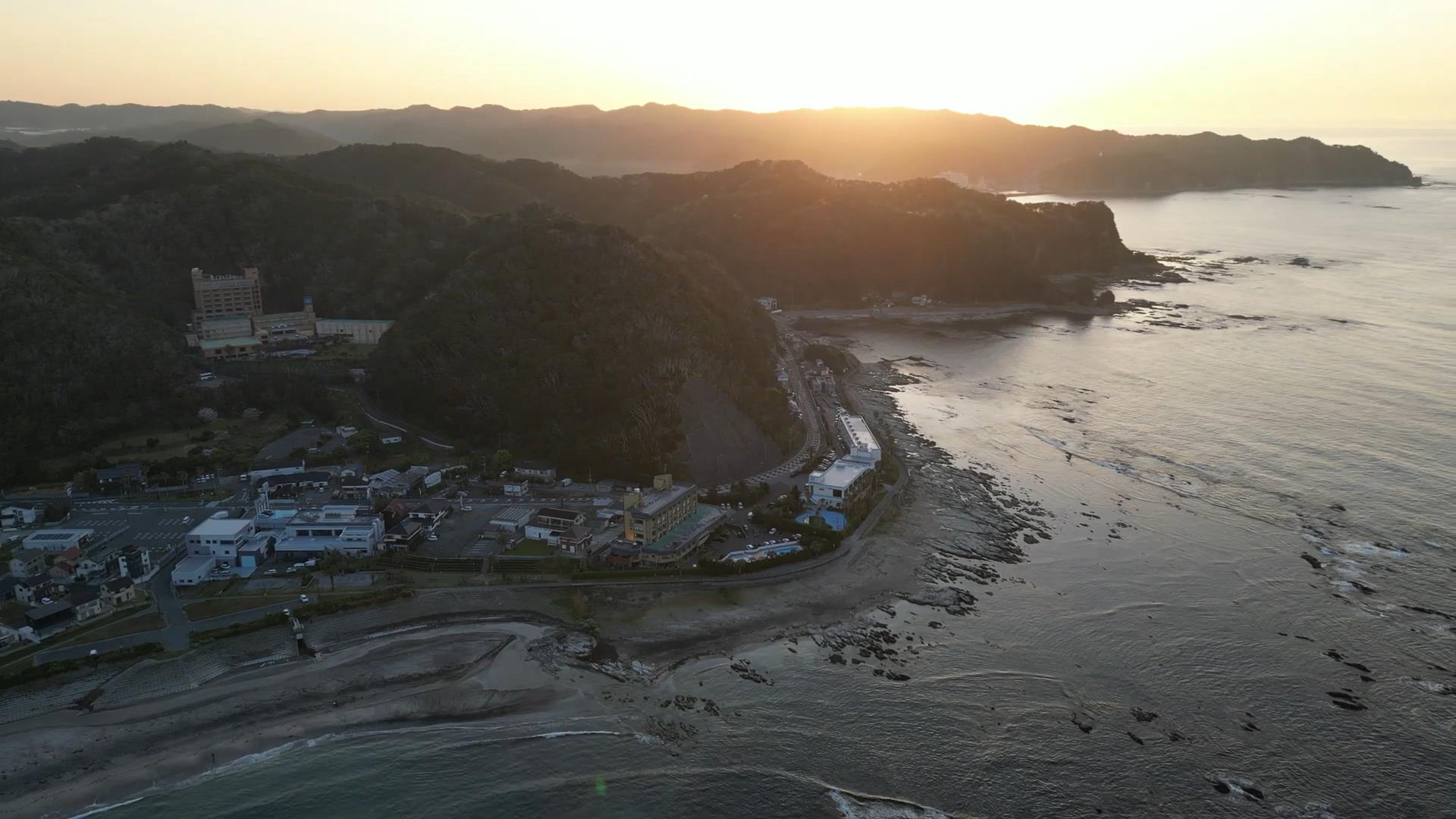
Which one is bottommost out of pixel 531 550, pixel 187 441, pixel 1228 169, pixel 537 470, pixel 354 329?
pixel 531 550

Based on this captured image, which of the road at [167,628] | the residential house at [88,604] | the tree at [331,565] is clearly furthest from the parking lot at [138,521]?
the tree at [331,565]

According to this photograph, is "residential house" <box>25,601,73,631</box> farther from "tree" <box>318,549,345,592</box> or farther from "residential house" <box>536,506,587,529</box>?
"residential house" <box>536,506,587,529</box>

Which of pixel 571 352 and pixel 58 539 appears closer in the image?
pixel 58 539

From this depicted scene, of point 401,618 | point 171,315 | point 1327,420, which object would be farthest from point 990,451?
point 171,315

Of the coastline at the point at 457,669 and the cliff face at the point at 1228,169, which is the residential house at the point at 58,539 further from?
the cliff face at the point at 1228,169

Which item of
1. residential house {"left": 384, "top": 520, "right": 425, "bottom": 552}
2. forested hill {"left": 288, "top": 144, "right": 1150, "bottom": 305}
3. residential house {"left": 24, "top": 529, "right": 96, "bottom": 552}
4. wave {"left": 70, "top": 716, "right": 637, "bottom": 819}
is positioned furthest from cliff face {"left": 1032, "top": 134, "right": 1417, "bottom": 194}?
residential house {"left": 24, "top": 529, "right": 96, "bottom": 552}

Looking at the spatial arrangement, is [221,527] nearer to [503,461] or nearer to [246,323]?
[503,461]

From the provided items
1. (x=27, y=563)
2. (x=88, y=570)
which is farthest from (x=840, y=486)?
(x=27, y=563)
